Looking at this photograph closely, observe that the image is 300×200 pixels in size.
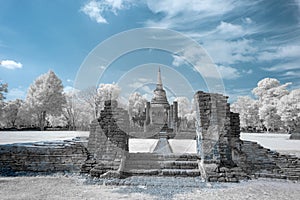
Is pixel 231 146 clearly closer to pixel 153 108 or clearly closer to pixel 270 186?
pixel 270 186

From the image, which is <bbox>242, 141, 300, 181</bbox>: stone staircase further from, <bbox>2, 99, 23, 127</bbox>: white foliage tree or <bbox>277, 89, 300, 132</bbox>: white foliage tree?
<bbox>2, 99, 23, 127</bbox>: white foliage tree

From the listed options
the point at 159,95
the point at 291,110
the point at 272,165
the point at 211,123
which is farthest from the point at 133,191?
the point at 291,110

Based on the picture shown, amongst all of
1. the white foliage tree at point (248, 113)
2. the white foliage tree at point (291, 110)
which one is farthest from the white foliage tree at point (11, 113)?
the white foliage tree at point (248, 113)

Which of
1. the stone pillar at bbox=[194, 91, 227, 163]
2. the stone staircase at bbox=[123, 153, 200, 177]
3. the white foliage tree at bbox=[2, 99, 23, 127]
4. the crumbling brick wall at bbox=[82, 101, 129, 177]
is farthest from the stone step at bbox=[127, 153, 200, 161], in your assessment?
the white foliage tree at bbox=[2, 99, 23, 127]

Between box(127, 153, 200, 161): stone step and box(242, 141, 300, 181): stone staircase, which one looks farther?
box(127, 153, 200, 161): stone step

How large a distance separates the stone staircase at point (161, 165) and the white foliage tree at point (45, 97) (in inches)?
1416

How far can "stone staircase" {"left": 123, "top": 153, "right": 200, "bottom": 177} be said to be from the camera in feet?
27.2

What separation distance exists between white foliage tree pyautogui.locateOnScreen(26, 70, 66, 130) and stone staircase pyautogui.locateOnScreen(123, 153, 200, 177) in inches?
1416

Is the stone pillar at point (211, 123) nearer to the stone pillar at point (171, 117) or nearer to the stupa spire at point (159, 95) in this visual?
the stone pillar at point (171, 117)

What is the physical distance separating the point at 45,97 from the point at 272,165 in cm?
4057

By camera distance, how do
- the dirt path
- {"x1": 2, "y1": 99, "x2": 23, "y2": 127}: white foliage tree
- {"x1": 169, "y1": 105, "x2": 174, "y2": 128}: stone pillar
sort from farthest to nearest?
{"x1": 2, "y1": 99, "x2": 23, "y2": 127}: white foliage tree
{"x1": 169, "y1": 105, "x2": 174, "y2": 128}: stone pillar
the dirt path

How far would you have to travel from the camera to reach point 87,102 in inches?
1834

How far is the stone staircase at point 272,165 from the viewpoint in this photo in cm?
845

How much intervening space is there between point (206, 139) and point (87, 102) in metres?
41.1
